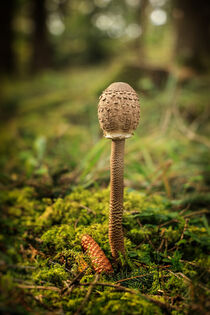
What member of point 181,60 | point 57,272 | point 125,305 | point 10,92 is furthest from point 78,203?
point 10,92

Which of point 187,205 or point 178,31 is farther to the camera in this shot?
point 178,31

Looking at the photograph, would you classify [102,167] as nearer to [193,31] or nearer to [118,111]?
[118,111]

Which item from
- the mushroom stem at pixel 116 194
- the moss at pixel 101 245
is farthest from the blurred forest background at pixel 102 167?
the mushroom stem at pixel 116 194

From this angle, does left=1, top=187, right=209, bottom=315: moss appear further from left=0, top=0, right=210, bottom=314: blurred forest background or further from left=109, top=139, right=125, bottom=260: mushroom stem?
left=109, top=139, right=125, bottom=260: mushroom stem

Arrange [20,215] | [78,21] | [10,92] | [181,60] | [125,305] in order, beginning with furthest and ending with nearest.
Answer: [78,21] < [10,92] < [181,60] < [20,215] < [125,305]

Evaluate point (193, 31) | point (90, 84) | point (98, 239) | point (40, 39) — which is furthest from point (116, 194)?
point (40, 39)

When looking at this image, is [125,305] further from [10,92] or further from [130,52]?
[130,52]

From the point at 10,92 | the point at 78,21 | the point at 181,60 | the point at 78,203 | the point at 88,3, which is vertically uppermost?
the point at 88,3

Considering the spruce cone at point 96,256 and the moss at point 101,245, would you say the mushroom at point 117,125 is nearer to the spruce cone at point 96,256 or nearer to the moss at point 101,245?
the spruce cone at point 96,256
